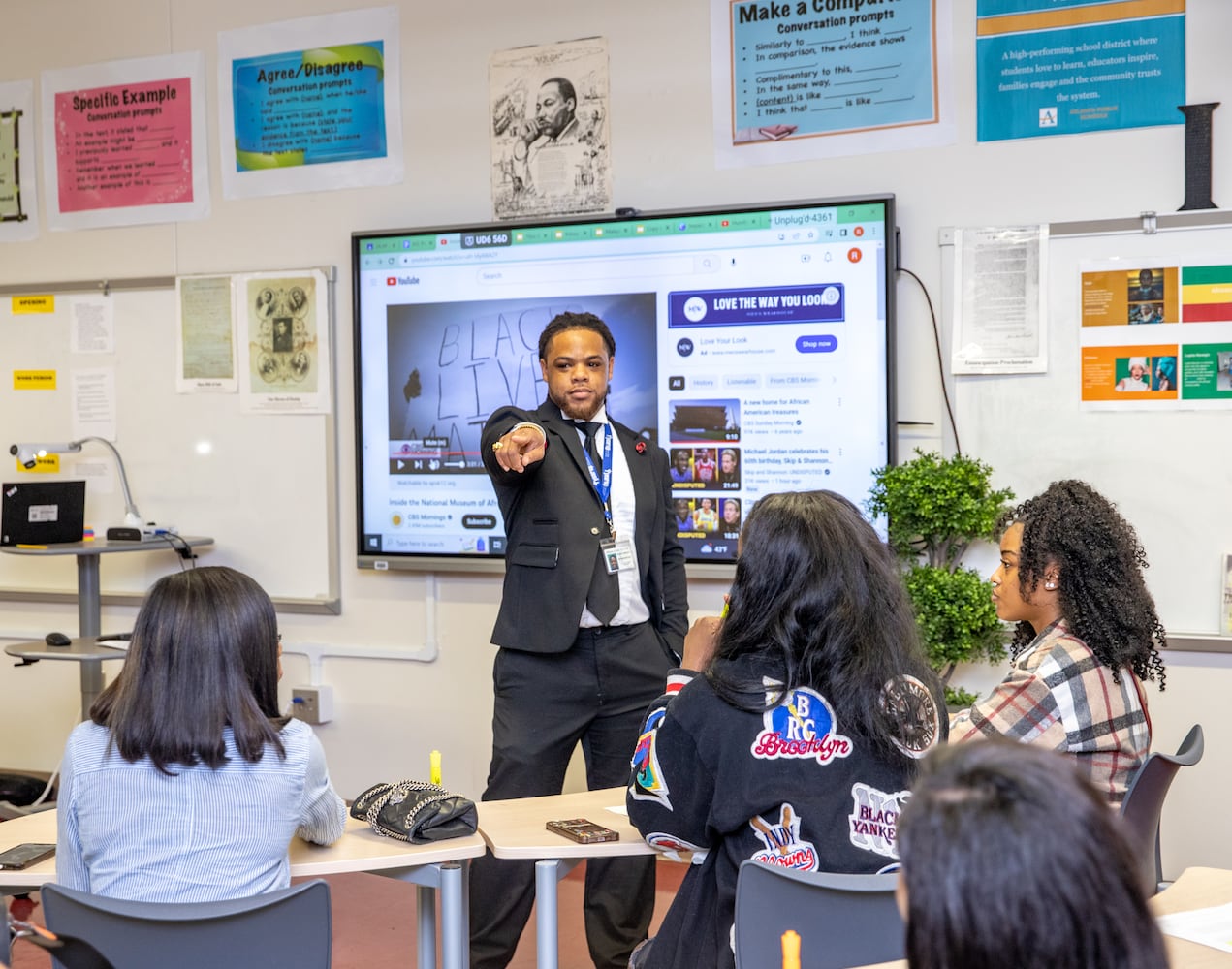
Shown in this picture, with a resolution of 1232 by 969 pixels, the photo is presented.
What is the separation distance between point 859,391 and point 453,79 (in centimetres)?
182

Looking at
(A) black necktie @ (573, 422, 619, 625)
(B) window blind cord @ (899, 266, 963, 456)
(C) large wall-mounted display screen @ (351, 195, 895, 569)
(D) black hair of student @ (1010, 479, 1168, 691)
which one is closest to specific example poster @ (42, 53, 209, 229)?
(C) large wall-mounted display screen @ (351, 195, 895, 569)

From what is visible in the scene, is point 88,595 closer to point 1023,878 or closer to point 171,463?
point 171,463

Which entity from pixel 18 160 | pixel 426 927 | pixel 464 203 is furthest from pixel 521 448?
pixel 18 160

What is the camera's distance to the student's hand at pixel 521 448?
2.83 metres

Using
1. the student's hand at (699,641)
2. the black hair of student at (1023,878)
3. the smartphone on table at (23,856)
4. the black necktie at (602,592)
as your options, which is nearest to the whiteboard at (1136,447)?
the black necktie at (602,592)

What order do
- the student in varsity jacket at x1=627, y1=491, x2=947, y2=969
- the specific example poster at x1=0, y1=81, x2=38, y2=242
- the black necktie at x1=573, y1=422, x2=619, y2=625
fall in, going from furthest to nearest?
1. the specific example poster at x1=0, y1=81, x2=38, y2=242
2. the black necktie at x1=573, y1=422, x2=619, y2=625
3. the student in varsity jacket at x1=627, y1=491, x2=947, y2=969

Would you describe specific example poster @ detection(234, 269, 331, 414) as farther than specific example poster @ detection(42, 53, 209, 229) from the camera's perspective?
No

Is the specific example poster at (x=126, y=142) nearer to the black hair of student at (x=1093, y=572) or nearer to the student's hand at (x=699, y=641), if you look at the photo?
the student's hand at (x=699, y=641)

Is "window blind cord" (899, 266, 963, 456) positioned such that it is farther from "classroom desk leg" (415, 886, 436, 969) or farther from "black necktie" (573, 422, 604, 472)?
"classroom desk leg" (415, 886, 436, 969)

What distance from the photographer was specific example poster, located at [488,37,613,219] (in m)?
3.98

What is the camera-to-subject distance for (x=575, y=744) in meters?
2.98

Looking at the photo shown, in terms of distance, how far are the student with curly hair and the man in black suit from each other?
942 millimetres

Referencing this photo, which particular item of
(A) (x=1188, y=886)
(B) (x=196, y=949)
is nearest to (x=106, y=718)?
(B) (x=196, y=949)

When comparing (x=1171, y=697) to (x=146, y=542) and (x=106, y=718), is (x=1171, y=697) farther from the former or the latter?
(x=146, y=542)
